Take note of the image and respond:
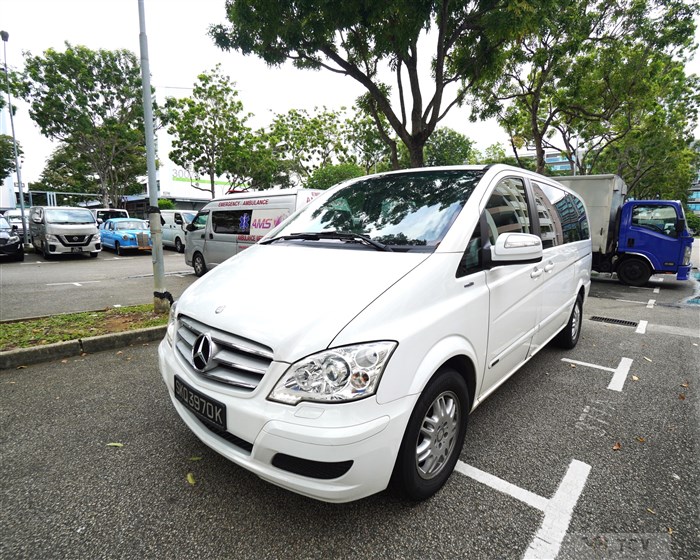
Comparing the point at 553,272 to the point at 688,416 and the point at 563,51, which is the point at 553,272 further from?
the point at 563,51

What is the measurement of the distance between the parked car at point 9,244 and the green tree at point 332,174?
18.0 meters

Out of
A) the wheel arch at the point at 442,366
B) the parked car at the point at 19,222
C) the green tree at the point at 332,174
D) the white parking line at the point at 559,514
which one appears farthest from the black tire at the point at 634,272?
the green tree at the point at 332,174

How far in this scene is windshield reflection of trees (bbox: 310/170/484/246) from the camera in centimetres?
228

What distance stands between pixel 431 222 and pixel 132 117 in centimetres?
2229

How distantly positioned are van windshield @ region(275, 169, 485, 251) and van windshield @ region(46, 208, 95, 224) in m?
14.0

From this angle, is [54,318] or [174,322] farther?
[54,318]

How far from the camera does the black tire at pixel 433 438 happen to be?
1751mm

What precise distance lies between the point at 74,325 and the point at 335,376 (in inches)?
177

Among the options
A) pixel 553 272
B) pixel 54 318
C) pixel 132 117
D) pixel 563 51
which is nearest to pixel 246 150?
pixel 132 117

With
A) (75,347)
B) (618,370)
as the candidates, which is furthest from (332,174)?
(618,370)

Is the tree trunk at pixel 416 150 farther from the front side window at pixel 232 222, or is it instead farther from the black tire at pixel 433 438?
the black tire at pixel 433 438

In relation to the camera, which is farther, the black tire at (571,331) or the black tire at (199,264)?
the black tire at (199,264)

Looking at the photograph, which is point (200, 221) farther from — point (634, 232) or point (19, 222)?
point (19, 222)

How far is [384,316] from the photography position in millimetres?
1688
